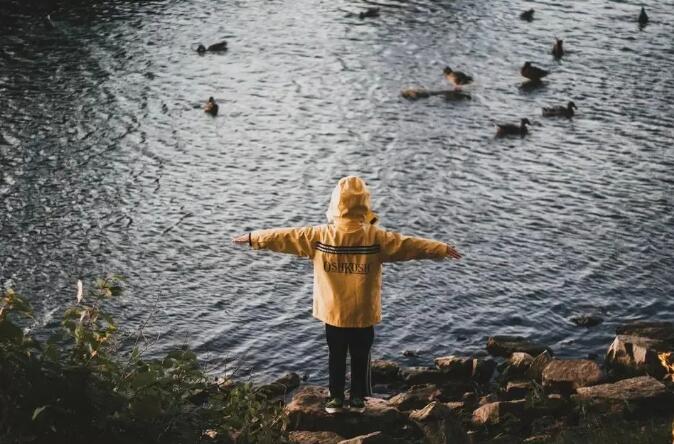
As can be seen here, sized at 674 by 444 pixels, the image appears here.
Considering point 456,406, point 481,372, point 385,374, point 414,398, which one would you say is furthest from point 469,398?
point 385,374

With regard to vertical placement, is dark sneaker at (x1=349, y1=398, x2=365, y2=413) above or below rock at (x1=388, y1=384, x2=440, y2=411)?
above

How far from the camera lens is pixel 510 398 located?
47.9 feet

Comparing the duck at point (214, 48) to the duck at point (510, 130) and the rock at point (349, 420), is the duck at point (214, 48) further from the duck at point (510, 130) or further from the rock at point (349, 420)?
the rock at point (349, 420)

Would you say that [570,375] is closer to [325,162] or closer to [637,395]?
[637,395]

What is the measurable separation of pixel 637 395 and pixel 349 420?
3530 millimetres

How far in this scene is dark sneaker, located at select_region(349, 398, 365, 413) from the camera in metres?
11.6

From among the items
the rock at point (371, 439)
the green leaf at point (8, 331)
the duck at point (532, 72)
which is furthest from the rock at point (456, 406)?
the duck at point (532, 72)

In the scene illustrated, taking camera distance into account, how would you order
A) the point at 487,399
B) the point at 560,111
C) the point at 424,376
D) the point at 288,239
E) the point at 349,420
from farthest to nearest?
1. the point at 560,111
2. the point at 424,376
3. the point at 487,399
4. the point at 349,420
5. the point at 288,239

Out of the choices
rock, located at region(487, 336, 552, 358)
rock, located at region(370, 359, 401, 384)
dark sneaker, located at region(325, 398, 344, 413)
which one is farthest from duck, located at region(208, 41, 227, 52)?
dark sneaker, located at region(325, 398, 344, 413)

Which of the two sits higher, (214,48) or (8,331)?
(8,331)

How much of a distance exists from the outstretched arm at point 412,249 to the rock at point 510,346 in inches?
244

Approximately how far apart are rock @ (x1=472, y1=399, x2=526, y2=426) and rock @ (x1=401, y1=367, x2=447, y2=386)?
9.70 feet

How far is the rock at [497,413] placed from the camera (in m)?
12.6

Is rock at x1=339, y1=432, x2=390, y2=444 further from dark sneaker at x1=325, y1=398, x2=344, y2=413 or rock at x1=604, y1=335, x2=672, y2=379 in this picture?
rock at x1=604, y1=335, x2=672, y2=379
